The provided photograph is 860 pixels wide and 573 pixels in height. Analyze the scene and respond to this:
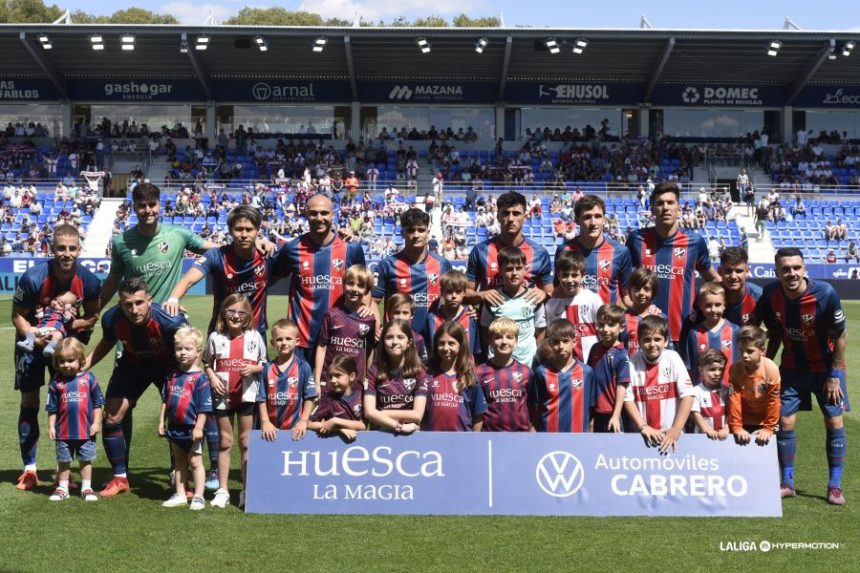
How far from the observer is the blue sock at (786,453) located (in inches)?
291

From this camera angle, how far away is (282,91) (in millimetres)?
41344

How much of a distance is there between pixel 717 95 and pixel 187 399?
124ft

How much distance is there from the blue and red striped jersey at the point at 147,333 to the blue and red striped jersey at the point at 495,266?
2.19 m

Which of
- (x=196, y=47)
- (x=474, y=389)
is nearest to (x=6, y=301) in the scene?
(x=196, y=47)

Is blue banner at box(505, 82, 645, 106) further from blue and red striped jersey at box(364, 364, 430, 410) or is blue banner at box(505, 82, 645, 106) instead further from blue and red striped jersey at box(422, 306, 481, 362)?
blue and red striped jersey at box(364, 364, 430, 410)

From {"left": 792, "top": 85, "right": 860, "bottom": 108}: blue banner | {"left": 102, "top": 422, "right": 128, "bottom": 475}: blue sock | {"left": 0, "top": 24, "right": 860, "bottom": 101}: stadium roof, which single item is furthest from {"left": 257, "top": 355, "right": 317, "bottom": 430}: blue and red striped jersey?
{"left": 792, "top": 85, "right": 860, "bottom": 108}: blue banner

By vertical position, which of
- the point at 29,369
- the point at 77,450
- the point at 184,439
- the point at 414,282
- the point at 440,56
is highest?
the point at 440,56

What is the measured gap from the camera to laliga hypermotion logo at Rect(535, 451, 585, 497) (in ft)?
21.8

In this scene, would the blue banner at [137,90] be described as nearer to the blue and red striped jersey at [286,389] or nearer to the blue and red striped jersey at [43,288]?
the blue and red striped jersey at [43,288]

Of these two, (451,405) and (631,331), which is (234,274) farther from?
(631,331)

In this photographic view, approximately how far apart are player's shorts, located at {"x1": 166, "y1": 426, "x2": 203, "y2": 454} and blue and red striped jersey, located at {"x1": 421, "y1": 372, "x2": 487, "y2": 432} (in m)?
1.52

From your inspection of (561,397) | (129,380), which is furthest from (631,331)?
(129,380)

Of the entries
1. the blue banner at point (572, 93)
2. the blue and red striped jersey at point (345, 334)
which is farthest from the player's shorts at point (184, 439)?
the blue banner at point (572, 93)

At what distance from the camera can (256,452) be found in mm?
6711
